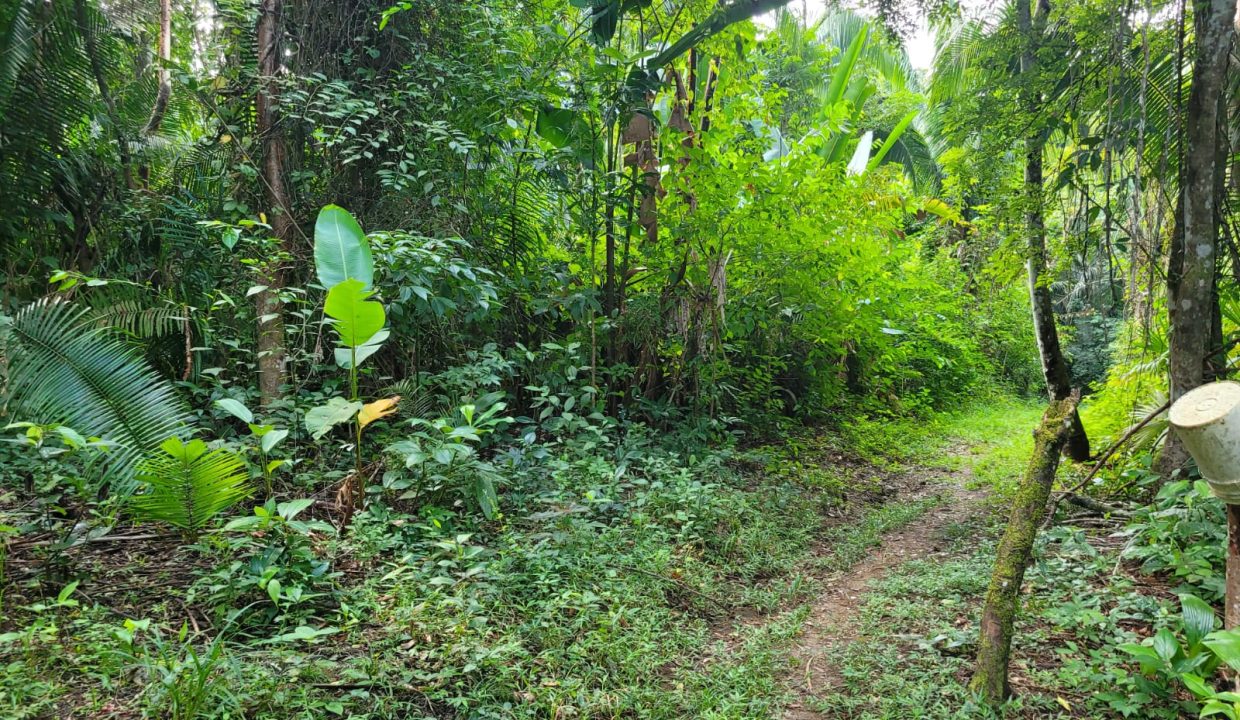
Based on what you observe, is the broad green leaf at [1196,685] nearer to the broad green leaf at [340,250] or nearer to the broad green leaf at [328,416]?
the broad green leaf at [328,416]

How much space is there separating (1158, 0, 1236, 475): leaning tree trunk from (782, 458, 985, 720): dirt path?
5.45 ft

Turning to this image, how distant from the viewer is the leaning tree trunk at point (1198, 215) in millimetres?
3680

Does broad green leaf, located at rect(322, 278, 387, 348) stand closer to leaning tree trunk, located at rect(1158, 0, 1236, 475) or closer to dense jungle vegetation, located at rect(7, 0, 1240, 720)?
dense jungle vegetation, located at rect(7, 0, 1240, 720)

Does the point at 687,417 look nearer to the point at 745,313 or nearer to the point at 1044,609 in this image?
the point at 745,313

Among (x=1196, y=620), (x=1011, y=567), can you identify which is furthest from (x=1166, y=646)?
(x=1011, y=567)

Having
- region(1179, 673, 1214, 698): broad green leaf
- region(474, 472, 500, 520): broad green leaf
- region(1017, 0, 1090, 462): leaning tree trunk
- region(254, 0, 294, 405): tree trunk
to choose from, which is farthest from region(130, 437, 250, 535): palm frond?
region(1017, 0, 1090, 462): leaning tree trunk

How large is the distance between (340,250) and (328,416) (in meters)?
1.19

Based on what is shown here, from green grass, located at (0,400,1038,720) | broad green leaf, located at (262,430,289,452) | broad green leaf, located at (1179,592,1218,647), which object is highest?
broad green leaf, located at (262,430,289,452)

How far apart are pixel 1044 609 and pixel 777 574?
1554 mm

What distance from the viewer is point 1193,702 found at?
7.73 feet

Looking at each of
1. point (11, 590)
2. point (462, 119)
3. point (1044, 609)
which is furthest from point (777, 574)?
point (462, 119)

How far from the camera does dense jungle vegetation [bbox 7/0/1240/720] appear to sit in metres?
2.77

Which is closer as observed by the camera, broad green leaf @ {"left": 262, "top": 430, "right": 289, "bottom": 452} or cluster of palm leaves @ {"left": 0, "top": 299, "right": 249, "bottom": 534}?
cluster of palm leaves @ {"left": 0, "top": 299, "right": 249, "bottom": 534}

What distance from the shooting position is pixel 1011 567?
2.76m
